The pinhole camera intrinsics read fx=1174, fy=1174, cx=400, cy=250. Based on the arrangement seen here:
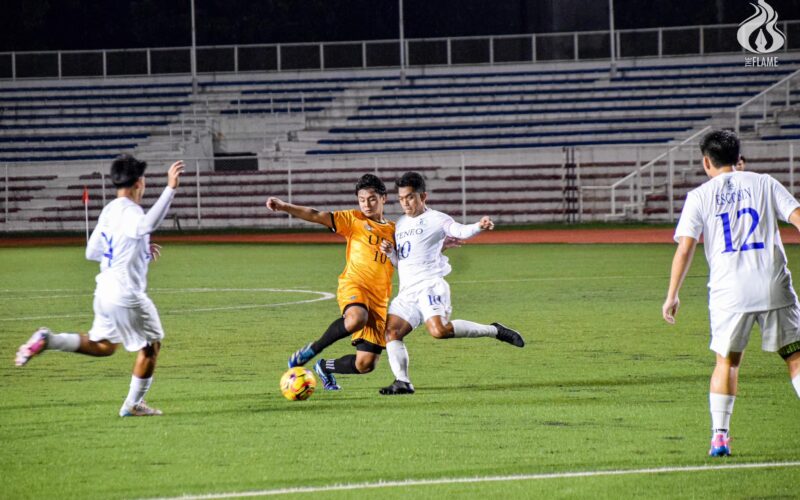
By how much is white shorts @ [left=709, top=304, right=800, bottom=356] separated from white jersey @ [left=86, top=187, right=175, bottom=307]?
3.84 meters

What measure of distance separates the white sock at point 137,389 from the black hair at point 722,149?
4.09m

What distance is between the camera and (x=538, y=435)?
7.47 meters

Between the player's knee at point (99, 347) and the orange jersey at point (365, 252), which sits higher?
Result: the orange jersey at point (365, 252)

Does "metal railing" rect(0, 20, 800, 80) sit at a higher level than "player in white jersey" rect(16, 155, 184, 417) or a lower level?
higher

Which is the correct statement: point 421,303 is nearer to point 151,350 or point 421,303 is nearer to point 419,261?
point 419,261

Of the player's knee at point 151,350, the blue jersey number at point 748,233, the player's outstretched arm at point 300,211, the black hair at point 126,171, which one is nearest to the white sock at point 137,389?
the player's knee at point 151,350

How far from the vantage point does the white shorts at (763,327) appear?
6.62 metres

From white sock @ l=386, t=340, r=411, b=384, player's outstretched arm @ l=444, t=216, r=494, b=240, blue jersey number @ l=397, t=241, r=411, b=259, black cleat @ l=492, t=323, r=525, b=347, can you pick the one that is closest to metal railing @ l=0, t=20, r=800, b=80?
black cleat @ l=492, t=323, r=525, b=347

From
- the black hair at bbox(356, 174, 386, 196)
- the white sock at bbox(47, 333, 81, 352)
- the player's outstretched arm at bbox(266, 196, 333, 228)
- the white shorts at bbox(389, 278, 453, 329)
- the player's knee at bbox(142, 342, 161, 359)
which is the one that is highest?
the black hair at bbox(356, 174, 386, 196)

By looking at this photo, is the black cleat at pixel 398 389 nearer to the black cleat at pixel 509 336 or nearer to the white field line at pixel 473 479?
the black cleat at pixel 509 336

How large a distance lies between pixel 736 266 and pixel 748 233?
0.66ft

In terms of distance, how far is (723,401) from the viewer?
6.64 m

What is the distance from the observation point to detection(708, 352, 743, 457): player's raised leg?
21.8 ft

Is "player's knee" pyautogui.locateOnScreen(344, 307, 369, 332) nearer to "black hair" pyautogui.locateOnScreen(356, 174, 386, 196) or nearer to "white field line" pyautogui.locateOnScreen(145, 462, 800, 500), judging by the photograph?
"black hair" pyautogui.locateOnScreen(356, 174, 386, 196)
